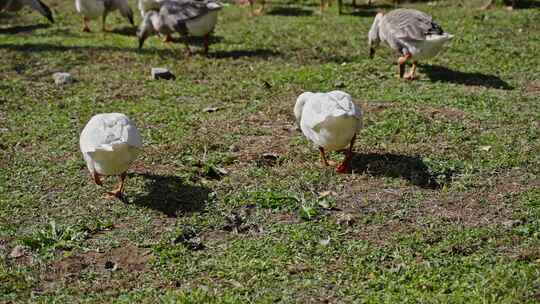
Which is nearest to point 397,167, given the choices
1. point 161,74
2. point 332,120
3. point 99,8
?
point 332,120

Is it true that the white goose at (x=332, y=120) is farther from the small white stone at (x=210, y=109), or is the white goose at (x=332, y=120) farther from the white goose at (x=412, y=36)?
the white goose at (x=412, y=36)

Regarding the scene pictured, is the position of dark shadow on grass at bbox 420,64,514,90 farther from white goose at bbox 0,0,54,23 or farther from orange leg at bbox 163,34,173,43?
white goose at bbox 0,0,54,23

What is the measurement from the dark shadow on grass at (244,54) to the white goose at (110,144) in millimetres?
4885

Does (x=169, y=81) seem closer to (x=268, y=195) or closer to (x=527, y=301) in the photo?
(x=268, y=195)

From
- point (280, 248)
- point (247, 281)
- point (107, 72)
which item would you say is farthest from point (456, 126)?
point (107, 72)

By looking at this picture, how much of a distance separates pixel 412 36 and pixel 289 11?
487cm

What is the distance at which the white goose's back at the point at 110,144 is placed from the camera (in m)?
5.92

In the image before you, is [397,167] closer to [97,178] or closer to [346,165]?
[346,165]

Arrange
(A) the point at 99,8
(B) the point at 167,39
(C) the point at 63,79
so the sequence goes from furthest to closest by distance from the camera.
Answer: (A) the point at 99,8 → (B) the point at 167,39 → (C) the point at 63,79

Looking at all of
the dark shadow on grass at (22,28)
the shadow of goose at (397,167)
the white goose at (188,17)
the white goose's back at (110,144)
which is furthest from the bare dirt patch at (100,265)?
the dark shadow on grass at (22,28)

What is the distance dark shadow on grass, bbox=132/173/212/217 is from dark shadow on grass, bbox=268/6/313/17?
7187 millimetres

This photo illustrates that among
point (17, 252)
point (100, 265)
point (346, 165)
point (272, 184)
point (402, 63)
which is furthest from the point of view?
point (402, 63)

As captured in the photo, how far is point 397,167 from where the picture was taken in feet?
22.5

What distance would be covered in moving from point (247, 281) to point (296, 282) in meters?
0.33
